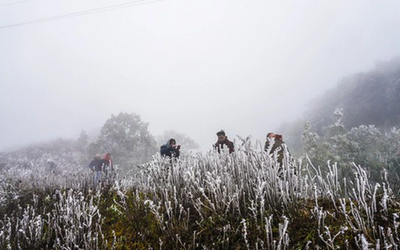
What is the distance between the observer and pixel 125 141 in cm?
2842

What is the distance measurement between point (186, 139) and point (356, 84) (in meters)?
30.5

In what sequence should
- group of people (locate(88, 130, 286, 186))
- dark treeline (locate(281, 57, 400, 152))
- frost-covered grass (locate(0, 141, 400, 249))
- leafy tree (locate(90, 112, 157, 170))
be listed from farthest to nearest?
dark treeline (locate(281, 57, 400, 152)) < leafy tree (locate(90, 112, 157, 170)) < group of people (locate(88, 130, 286, 186)) < frost-covered grass (locate(0, 141, 400, 249))

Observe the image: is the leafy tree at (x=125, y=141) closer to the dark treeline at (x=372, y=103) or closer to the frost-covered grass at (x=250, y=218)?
the dark treeline at (x=372, y=103)

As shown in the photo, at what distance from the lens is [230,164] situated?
2.75m

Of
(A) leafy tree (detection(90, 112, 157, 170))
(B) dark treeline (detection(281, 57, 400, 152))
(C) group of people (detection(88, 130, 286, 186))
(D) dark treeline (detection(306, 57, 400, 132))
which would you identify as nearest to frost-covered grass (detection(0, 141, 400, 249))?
(C) group of people (detection(88, 130, 286, 186))

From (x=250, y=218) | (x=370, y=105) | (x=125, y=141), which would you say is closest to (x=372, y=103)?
(x=370, y=105)

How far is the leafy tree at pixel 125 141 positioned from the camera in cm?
2705

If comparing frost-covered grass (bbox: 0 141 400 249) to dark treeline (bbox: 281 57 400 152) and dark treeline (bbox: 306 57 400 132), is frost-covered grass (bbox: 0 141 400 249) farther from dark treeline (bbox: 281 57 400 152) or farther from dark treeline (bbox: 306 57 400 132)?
dark treeline (bbox: 306 57 400 132)

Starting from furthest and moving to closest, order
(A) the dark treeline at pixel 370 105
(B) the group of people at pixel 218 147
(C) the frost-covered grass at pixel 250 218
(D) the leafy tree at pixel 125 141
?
(A) the dark treeline at pixel 370 105
(D) the leafy tree at pixel 125 141
(B) the group of people at pixel 218 147
(C) the frost-covered grass at pixel 250 218

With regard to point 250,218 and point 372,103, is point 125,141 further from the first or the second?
point 372,103

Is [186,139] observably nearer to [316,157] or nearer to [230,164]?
[316,157]

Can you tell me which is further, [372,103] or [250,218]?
[372,103]

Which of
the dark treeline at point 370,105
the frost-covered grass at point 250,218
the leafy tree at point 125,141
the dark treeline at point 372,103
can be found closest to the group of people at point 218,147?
the frost-covered grass at point 250,218

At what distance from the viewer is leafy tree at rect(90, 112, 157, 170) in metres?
27.0
